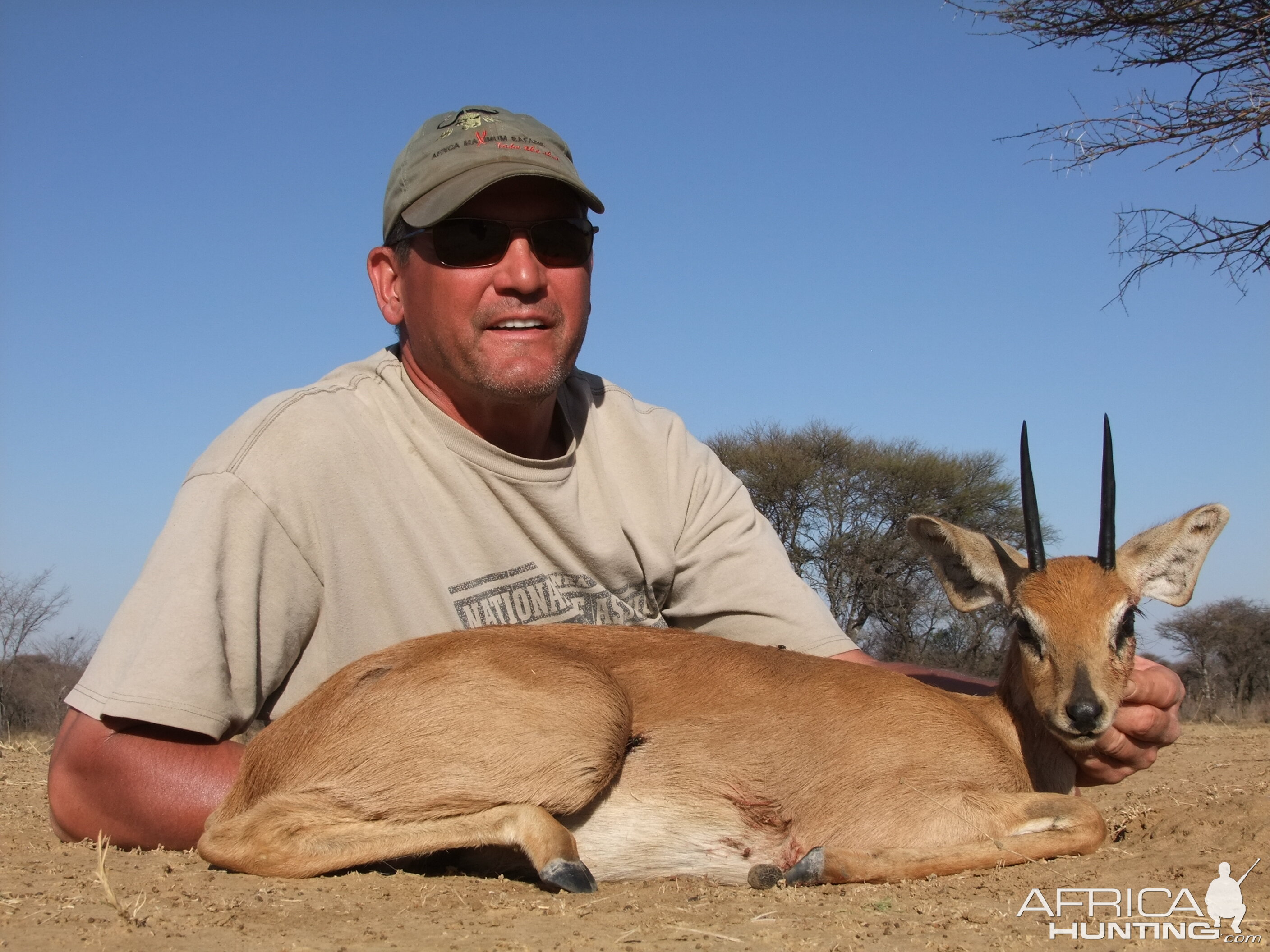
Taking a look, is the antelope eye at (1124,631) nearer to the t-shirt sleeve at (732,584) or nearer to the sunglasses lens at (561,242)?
the t-shirt sleeve at (732,584)

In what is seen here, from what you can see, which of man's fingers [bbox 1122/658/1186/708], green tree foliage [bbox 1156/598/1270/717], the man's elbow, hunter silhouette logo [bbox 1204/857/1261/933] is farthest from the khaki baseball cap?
green tree foliage [bbox 1156/598/1270/717]

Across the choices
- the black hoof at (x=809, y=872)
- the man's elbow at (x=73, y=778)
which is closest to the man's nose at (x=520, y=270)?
the man's elbow at (x=73, y=778)

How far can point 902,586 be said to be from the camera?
2095 cm

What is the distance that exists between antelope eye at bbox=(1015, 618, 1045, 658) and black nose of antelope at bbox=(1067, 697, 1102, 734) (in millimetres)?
318

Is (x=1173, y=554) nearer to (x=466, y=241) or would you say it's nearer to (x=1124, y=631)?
(x=1124, y=631)

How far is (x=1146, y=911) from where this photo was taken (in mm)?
3094

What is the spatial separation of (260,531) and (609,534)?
4.89 ft

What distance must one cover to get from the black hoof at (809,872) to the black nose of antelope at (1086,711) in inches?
44.5

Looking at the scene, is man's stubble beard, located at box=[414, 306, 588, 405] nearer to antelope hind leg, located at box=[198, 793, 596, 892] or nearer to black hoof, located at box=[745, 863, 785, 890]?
antelope hind leg, located at box=[198, 793, 596, 892]

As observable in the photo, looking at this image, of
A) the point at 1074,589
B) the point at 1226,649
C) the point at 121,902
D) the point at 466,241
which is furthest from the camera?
the point at 1226,649

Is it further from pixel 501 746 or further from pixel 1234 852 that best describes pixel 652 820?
pixel 1234 852

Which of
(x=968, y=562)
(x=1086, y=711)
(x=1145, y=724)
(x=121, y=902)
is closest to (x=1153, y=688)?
(x=1145, y=724)

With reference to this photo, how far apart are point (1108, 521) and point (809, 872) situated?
1.98 meters

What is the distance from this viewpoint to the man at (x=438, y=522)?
3.85 metres
